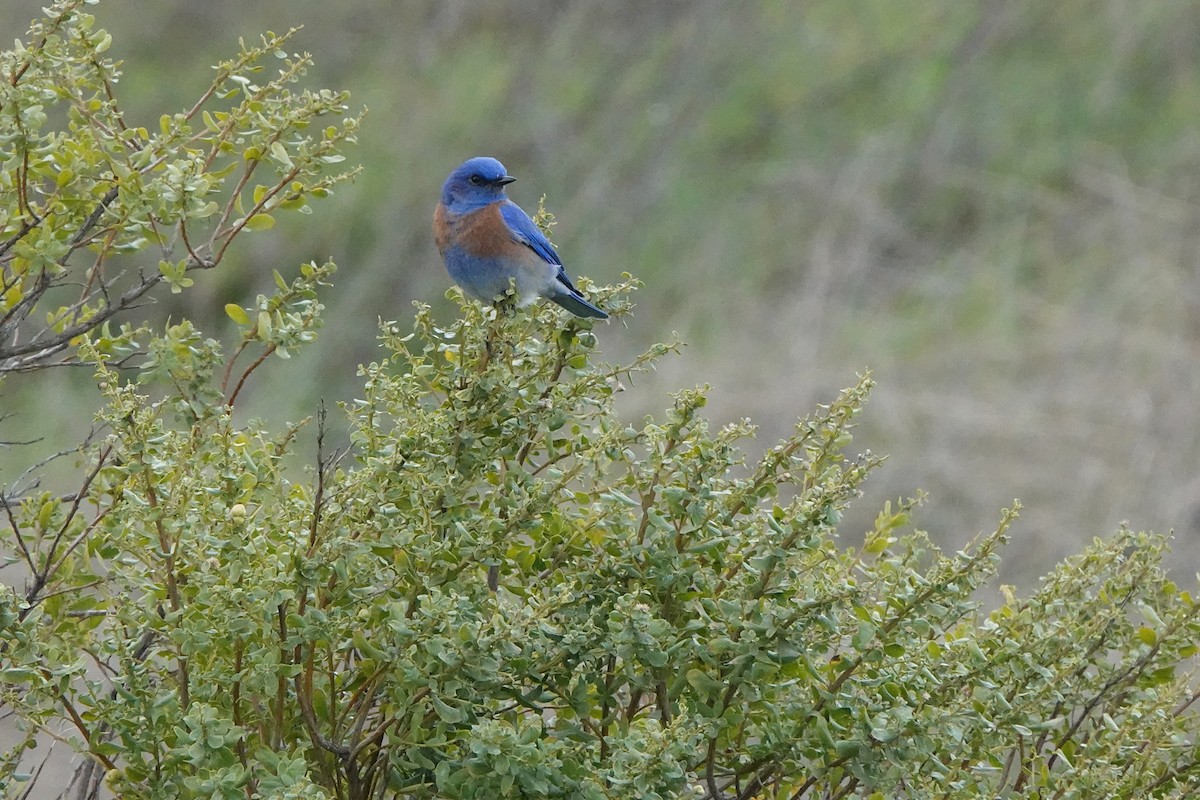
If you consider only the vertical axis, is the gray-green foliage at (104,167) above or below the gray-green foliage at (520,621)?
above

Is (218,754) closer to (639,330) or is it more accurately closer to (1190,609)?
(1190,609)

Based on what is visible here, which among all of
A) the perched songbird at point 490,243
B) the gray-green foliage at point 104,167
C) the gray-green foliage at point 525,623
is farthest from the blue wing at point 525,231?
the gray-green foliage at point 525,623

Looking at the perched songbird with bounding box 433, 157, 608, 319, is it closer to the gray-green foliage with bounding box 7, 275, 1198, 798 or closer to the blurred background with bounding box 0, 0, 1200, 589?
the gray-green foliage with bounding box 7, 275, 1198, 798

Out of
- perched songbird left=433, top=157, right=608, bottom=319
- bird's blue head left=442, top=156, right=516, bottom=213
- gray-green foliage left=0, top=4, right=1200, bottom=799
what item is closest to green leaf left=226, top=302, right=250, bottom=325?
gray-green foliage left=0, top=4, right=1200, bottom=799

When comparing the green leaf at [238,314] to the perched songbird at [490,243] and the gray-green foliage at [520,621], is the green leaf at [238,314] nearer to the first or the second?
the gray-green foliage at [520,621]

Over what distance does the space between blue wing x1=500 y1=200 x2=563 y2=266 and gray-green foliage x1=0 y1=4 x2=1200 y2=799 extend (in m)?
0.86

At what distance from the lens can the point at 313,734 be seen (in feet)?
6.58

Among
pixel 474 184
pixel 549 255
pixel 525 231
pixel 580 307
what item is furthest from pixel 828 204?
pixel 580 307

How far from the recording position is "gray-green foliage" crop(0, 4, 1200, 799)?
1944mm

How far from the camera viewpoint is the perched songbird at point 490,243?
118 inches

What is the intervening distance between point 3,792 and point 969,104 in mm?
9901

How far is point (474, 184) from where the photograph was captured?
12.1 ft

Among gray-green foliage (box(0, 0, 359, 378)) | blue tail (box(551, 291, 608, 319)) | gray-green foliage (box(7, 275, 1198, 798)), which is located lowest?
gray-green foliage (box(7, 275, 1198, 798))

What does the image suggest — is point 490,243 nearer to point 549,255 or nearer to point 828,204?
point 549,255
